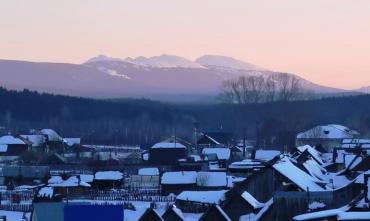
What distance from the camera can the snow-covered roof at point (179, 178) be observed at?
3350 centimetres

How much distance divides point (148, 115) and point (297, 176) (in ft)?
261

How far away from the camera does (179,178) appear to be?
33.7 m

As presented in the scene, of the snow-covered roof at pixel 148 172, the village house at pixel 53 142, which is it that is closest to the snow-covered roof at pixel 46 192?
the snow-covered roof at pixel 148 172

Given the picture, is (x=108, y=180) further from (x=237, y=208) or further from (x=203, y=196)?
(x=237, y=208)

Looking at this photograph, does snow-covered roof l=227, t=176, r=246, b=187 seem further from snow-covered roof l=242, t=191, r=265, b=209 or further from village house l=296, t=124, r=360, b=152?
village house l=296, t=124, r=360, b=152

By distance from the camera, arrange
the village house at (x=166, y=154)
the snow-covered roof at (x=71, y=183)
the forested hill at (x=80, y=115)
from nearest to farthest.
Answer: the snow-covered roof at (x=71, y=183), the village house at (x=166, y=154), the forested hill at (x=80, y=115)

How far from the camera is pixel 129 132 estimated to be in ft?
281

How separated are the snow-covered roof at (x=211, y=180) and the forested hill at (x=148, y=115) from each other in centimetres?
4799

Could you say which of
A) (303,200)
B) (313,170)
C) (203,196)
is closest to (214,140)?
(313,170)

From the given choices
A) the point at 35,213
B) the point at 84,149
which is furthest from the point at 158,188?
the point at 84,149

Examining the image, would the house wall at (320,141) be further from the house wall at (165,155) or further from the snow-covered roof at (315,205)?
the snow-covered roof at (315,205)

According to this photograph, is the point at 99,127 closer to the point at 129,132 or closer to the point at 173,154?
the point at 129,132

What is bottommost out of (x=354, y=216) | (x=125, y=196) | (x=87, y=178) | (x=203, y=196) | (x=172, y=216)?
(x=125, y=196)

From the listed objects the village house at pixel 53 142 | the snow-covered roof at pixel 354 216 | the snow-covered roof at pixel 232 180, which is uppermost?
the snow-covered roof at pixel 354 216
